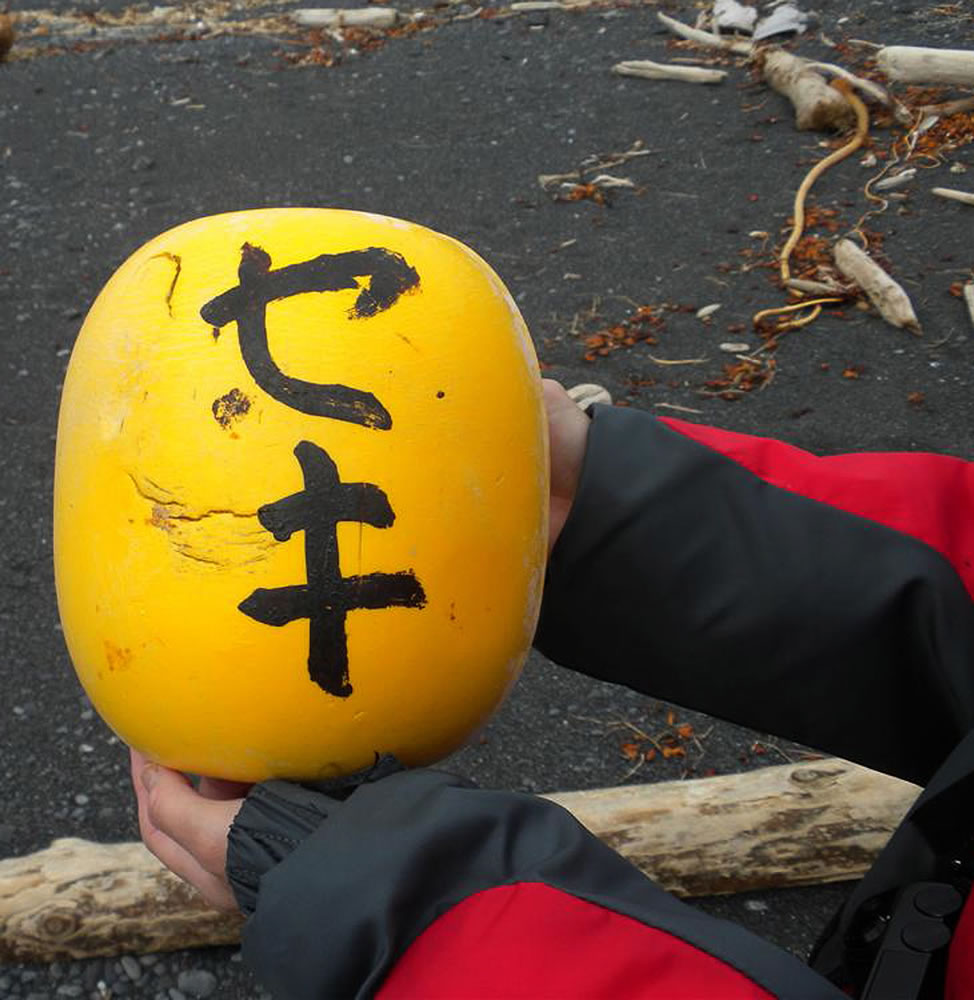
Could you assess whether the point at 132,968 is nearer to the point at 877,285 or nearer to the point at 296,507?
the point at 296,507

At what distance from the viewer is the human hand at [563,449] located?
1.62m

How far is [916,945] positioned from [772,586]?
1.38 ft

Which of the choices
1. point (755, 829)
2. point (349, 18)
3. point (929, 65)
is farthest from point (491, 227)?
point (755, 829)

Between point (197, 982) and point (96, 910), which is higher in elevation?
point (96, 910)

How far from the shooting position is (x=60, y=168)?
5.31 metres

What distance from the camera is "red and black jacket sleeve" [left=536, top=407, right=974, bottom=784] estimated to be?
1.51 m

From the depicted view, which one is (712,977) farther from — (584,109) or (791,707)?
(584,109)

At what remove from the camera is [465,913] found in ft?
3.58

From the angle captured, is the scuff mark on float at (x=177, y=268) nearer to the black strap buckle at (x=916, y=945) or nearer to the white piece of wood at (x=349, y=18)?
the black strap buckle at (x=916, y=945)

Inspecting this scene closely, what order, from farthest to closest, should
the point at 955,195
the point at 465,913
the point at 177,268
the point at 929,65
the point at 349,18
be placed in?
the point at 349,18, the point at 929,65, the point at 955,195, the point at 177,268, the point at 465,913

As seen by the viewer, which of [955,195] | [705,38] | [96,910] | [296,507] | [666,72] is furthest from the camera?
[705,38]

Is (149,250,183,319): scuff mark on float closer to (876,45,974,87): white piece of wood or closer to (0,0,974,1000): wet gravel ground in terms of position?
(0,0,974,1000): wet gravel ground

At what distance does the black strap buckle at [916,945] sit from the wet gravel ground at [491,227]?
0.86 meters

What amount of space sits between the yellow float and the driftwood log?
82 cm
